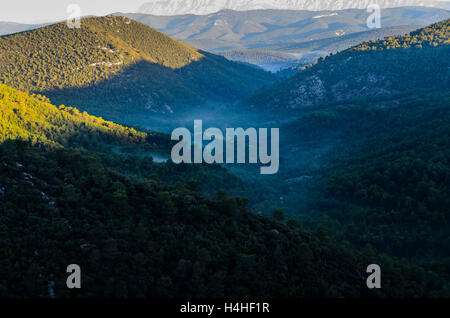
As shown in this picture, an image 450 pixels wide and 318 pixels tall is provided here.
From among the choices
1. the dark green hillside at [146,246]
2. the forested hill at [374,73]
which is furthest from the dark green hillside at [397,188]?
the forested hill at [374,73]

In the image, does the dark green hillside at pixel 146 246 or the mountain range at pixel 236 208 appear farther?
the mountain range at pixel 236 208

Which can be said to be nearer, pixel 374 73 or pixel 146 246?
pixel 146 246

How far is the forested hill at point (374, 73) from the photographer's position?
15050cm

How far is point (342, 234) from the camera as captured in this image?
Result: 57844mm

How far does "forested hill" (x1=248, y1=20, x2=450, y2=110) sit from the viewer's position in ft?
494

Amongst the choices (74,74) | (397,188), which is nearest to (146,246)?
Result: (397,188)

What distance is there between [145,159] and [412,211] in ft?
169

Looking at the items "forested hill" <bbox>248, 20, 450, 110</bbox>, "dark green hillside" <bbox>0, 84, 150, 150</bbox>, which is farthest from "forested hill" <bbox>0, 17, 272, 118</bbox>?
"dark green hillside" <bbox>0, 84, 150, 150</bbox>

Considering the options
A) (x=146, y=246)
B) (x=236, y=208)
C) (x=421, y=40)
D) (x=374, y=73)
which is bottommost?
(x=146, y=246)

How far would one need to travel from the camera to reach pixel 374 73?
162 meters

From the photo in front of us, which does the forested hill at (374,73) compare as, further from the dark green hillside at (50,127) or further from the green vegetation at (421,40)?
the dark green hillside at (50,127)

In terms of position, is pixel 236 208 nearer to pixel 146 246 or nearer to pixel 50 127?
pixel 146 246
